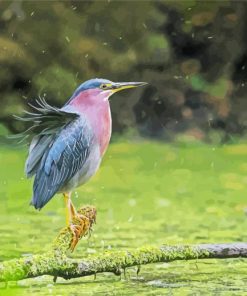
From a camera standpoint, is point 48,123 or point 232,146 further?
point 232,146

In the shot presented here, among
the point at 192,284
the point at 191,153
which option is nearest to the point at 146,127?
the point at 191,153

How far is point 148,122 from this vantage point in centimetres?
366

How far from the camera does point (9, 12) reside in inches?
136

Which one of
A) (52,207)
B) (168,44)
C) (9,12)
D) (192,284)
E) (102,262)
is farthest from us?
(168,44)

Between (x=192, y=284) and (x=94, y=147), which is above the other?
(x=94, y=147)

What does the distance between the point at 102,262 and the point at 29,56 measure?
51.0 inches

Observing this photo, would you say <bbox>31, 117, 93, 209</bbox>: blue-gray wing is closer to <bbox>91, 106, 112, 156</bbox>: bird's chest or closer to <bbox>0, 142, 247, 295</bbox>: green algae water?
<bbox>91, 106, 112, 156</bbox>: bird's chest

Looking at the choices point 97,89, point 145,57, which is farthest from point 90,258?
point 145,57

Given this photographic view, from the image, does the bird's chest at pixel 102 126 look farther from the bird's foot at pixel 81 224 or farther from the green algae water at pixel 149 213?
the green algae water at pixel 149 213

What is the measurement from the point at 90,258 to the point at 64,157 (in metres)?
0.28

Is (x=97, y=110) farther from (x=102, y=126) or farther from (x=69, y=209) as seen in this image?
(x=69, y=209)

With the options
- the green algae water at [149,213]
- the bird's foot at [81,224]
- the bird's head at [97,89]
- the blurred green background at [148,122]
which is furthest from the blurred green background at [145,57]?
the bird's foot at [81,224]

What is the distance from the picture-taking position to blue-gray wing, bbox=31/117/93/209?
2584 mm

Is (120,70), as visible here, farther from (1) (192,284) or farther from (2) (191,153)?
(1) (192,284)
